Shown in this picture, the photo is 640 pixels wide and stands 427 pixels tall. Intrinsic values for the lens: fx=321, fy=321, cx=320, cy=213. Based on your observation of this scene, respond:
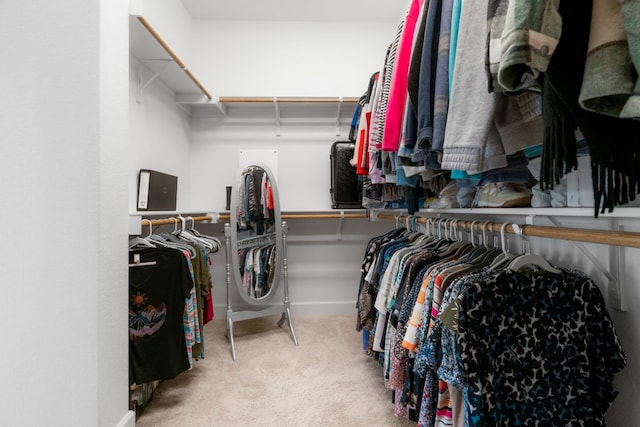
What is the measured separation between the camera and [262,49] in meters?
2.87

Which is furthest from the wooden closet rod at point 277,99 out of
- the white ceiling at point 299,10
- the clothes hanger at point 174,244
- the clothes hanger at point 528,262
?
the clothes hanger at point 528,262

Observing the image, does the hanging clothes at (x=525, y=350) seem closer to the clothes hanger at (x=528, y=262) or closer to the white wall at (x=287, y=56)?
the clothes hanger at (x=528, y=262)

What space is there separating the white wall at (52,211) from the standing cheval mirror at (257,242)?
4.17 feet

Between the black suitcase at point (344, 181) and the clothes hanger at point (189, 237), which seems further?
the black suitcase at point (344, 181)

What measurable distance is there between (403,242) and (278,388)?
1056mm

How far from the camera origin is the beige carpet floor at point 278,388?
152cm

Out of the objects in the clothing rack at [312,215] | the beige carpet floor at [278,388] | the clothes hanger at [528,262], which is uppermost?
the clothing rack at [312,215]

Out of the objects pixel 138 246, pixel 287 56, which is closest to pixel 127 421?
pixel 138 246

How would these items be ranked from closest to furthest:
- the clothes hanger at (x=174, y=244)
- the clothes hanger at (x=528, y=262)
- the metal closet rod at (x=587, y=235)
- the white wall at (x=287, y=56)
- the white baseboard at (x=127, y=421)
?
the metal closet rod at (x=587, y=235) → the clothes hanger at (x=528, y=262) → the white baseboard at (x=127, y=421) → the clothes hanger at (x=174, y=244) → the white wall at (x=287, y=56)

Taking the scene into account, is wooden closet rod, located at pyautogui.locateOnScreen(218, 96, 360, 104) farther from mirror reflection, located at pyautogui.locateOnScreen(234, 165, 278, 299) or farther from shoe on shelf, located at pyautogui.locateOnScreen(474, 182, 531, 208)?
shoe on shelf, located at pyautogui.locateOnScreen(474, 182, 531, 208)

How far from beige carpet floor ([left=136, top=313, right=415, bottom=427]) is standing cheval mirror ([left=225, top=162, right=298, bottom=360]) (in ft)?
0.70

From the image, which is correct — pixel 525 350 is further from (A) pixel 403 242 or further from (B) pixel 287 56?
(B) pixel 287 56

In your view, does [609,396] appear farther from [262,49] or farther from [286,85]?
[262,49]

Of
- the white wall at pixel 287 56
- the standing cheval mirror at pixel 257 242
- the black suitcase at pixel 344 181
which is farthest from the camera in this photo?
the white wall at pixel 287 56
